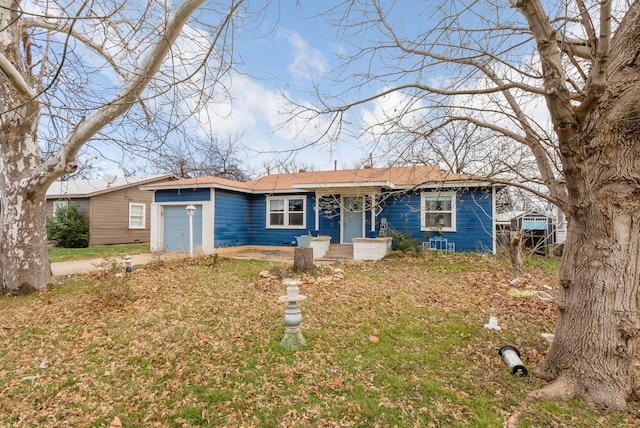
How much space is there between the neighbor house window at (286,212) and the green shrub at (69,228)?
9.57 meters

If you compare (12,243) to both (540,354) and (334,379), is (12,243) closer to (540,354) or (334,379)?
(334,379)

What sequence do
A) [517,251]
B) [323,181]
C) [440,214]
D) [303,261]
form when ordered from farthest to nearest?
[323,181]
[440,214]
[517,251]
[303,261]

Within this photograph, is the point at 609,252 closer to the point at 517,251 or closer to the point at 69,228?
the point at 517,251

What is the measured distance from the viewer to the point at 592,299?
3.03 m

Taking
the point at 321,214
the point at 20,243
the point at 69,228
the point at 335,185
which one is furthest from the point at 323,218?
the point at 69,228

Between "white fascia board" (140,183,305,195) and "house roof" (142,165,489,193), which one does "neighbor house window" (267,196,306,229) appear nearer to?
"white fascia board" (140,183,305,195)

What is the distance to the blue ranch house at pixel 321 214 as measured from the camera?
11.6 metres

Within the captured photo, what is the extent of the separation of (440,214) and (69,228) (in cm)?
1718

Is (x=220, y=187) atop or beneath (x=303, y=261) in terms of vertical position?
atop

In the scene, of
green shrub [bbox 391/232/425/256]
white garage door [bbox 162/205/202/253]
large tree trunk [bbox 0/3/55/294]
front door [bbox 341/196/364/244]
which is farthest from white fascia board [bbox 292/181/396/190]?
large tree trunk [bbox 0/3/55/294]

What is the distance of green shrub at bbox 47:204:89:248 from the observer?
51.0ft

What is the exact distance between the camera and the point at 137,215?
18047 mm

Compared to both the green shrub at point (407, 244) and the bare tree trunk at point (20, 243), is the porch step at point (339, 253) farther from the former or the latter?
the bare tree trunk at point (20, 243)

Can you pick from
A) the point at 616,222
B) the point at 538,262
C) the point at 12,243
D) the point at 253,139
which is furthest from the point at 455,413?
the point at 538,262
